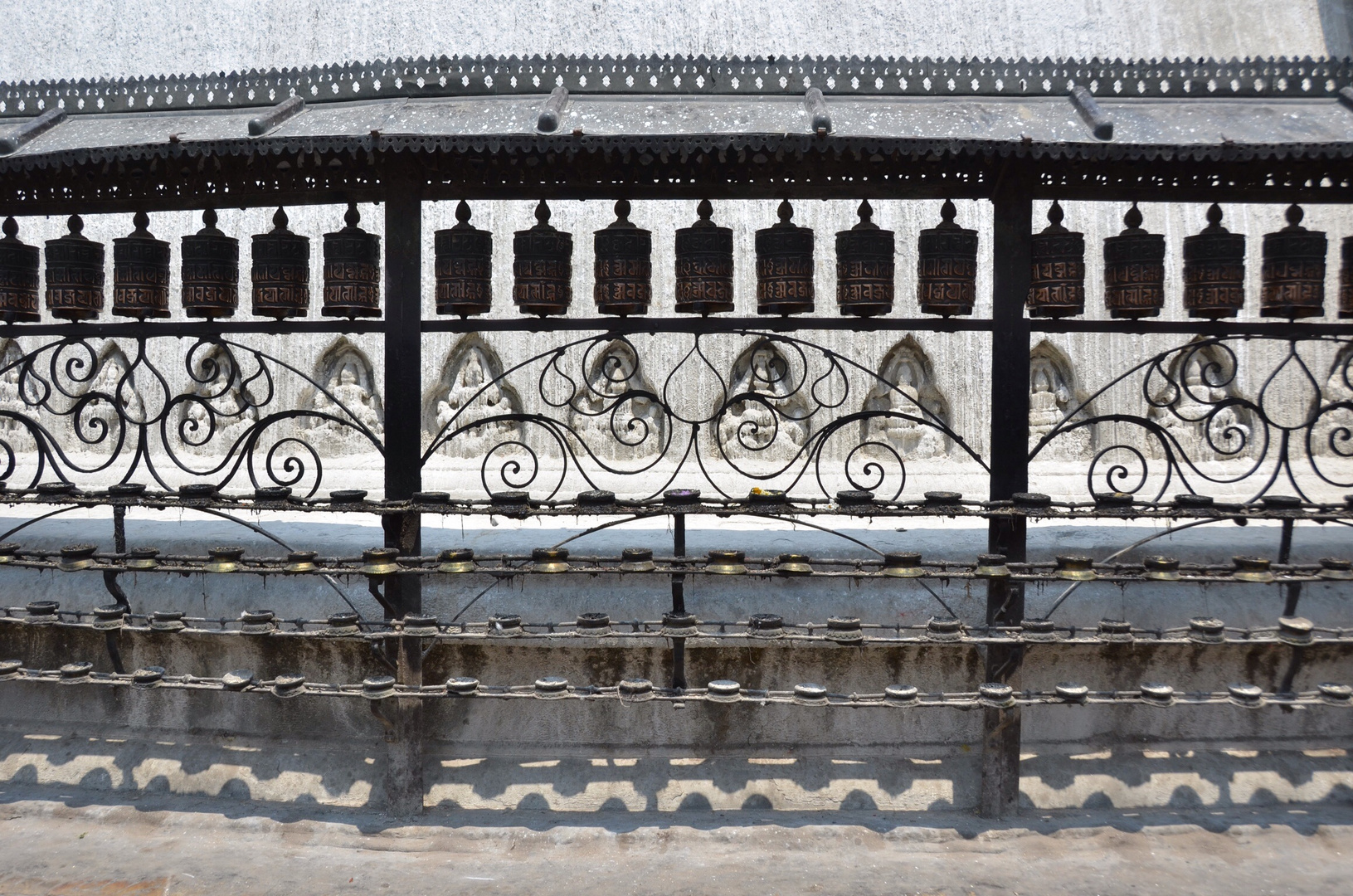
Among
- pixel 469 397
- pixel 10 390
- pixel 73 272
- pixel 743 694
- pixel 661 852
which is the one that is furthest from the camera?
pixel 10 390

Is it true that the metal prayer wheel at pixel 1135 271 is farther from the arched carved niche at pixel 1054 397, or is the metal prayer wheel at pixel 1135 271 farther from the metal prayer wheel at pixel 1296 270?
the arched carved niche at pixel 1054 397

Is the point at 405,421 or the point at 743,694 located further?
the point at 405,421

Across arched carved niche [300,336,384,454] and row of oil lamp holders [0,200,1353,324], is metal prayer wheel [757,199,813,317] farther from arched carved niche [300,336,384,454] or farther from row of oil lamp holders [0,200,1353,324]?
arched carved niche [300,336,384,454]

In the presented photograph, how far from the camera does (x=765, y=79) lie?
3.79 metres

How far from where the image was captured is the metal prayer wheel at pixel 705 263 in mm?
3807

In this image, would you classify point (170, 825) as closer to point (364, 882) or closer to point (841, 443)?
point (364, 882)

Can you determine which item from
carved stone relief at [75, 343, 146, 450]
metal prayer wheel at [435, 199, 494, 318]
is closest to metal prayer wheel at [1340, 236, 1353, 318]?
metal prayer wheel at [435, 199, 494, 318]

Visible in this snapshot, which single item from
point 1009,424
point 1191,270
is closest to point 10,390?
point 1009,424

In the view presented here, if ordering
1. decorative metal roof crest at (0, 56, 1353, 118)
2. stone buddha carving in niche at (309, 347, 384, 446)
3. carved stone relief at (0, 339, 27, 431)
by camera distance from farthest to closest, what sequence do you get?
1. carved stone relief at (0, 339, 27, 431)
2. stone buddha carving in niche at (309, 347, 384, 446)
3. decorative metal roof crest at (0, 56, 1353, 118)

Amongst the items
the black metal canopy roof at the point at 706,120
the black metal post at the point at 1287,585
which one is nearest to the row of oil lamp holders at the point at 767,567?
the black metal post at the point at 1287,585

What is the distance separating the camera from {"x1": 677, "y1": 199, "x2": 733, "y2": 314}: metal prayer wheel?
3807mm

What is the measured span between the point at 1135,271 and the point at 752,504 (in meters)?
1.90

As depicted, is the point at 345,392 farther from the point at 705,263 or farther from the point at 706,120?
the point at 706,120

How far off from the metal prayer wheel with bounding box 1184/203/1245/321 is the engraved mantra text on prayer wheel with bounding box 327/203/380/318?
3.46 metres
